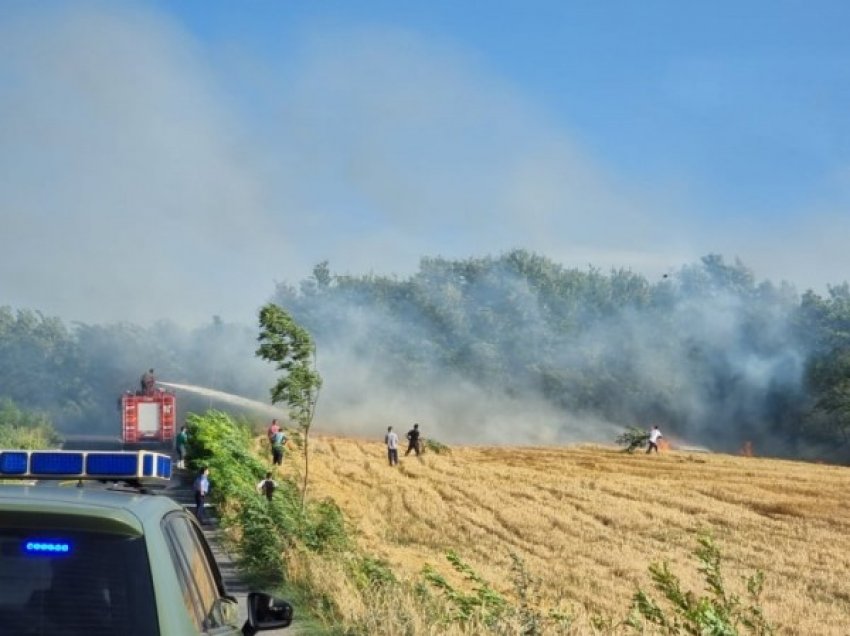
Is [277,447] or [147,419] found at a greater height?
[147,419]

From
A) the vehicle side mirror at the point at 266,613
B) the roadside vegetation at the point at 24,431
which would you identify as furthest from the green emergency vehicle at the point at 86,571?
the roadside vegetation at the point at 24,431

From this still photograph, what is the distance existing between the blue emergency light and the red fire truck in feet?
149

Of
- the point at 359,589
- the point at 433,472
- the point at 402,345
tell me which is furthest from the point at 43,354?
the point at 359,589

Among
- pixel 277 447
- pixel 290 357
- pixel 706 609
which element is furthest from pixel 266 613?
pixel 277 447

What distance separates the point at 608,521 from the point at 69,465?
25.5m

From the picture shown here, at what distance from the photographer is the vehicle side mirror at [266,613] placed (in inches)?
236

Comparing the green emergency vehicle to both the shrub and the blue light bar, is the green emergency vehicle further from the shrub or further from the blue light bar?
the shrub

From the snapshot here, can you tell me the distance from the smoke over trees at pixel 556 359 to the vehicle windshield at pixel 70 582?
6525 centimetres

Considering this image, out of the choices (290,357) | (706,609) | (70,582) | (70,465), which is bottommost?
(706,609)

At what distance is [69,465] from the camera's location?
5.42 m

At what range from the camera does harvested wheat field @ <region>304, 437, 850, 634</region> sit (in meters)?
20.4

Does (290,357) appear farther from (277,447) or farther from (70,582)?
(70,582)

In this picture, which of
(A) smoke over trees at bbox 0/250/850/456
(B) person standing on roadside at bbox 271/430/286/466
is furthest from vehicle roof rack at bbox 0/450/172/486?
(A) smoke over trees at bbox 0/250/850/456

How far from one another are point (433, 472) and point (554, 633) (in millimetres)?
33033
